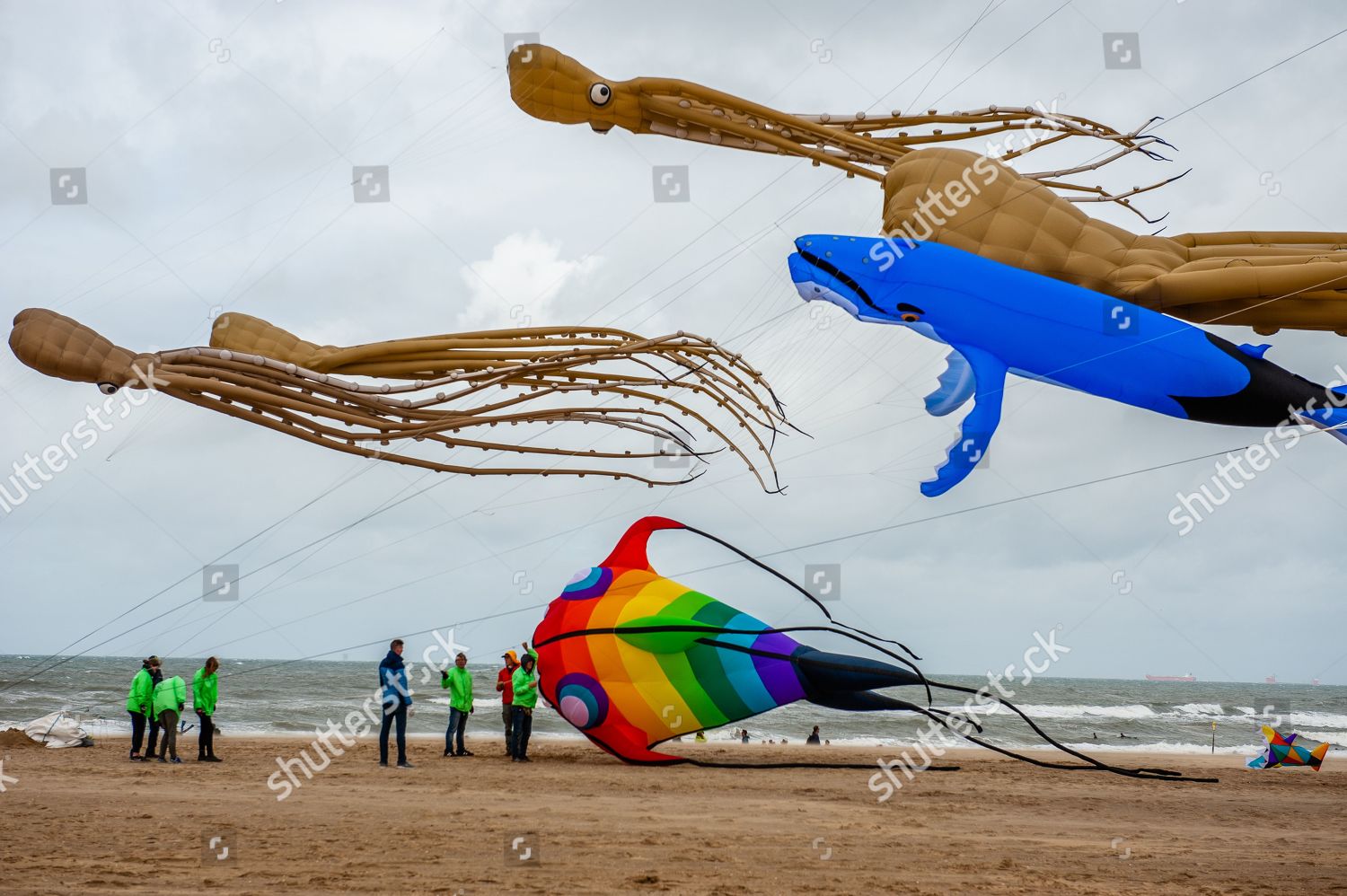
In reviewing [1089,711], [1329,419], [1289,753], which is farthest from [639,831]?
[1089,711]

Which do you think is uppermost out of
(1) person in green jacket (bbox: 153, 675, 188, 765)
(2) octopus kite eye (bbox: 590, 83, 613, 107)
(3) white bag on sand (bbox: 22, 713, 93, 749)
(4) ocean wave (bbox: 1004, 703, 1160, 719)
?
(2) octopus kite eye (bbox: 590, 83, 613, 107)

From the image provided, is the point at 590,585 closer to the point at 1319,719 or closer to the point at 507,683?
the point at 507,683

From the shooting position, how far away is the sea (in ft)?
98.6

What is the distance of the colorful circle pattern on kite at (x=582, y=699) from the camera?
45.1 ft

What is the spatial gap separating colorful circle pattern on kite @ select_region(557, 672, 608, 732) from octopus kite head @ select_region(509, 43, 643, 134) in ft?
20.6

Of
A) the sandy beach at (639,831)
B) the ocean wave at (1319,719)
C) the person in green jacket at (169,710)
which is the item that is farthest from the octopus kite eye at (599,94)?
the ocean wave at (1319,719)

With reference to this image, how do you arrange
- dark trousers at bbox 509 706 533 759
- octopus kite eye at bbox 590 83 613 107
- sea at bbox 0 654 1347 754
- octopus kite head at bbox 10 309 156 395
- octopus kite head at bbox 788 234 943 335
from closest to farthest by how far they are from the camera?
octopus kite head at bbox 10 309 156 395 → octopus kite head at bbox 788 234 943 335 → octopus kite eye at bbox 590 83 613 107 → dark trousers at bbox 509 706 533 759 → sea at bbox 0 654 1347 754

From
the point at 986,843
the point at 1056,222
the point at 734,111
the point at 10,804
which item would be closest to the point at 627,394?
the point at 734,111

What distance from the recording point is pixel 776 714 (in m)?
37.1

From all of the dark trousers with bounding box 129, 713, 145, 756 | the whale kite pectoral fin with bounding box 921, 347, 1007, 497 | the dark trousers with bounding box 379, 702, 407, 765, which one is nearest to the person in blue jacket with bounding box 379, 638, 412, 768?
the dark trousers with bounding box 379, 702, 407, 765

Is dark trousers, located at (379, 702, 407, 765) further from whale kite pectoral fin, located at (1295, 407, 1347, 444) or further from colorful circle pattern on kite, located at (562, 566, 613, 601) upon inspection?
whale kite pectoral fin, located at (1295, 407, 1347, 444)

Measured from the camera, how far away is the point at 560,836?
981cm

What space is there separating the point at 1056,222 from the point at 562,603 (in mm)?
7350

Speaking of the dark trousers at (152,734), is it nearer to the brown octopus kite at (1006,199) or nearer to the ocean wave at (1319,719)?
the brown octopus kite at (1006,199)
